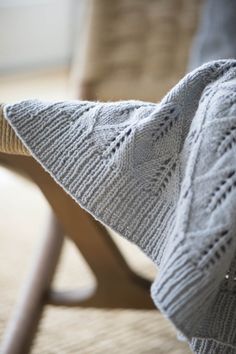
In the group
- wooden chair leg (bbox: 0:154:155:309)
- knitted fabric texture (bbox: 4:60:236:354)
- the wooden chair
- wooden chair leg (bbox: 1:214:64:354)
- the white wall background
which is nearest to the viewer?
knitted fabric texture (bbox: 4:60:236:354)

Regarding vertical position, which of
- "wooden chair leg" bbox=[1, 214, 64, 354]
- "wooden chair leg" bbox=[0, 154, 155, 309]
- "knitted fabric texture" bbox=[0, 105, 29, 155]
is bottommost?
"wooden chair leg" bbox=[1, 214, 64, 354]

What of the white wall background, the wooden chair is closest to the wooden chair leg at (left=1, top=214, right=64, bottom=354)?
the wooden chair

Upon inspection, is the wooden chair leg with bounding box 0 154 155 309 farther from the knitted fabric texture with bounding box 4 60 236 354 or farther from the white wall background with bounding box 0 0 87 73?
the white wall background with bounding box 0 0 87 73

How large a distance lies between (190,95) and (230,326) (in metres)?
0.26

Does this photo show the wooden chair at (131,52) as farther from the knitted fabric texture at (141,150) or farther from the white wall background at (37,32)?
the white wall background at (37,32)

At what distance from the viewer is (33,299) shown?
956mm

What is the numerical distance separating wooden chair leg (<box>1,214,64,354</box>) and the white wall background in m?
0.95

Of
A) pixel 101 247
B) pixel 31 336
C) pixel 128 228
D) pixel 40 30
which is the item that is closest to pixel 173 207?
pixel 128 228

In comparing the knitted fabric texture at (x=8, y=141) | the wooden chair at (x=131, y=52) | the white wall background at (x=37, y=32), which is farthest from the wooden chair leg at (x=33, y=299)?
the white wall background at (x=37, y=32)

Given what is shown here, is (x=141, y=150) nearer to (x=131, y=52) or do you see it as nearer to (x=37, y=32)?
(x=131, y=52)

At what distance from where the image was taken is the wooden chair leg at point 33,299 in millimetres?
902

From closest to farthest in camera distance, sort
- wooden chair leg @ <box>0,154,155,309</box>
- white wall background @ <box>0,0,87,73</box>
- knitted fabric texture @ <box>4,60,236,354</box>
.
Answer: knitted fabric texture @ <box>4,60,236,354</box> → wooden chair leg @ <box>0,154,155,309</box> → white wall background @ <box>0,0,87,73</box>

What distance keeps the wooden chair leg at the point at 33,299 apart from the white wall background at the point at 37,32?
0.95 m

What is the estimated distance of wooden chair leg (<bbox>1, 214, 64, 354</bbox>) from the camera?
90 centimetres
